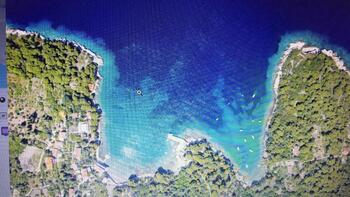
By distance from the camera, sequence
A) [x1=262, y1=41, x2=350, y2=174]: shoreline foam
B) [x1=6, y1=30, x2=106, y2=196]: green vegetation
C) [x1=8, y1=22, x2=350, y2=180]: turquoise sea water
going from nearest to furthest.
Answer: [x1=6, y1=30, x2=106, y2=196]: green vegetation
[x1=8, y1=22, x2=350, y2=180]: turquoise sea water
[x1=262, y1=41, x2=350, y2=174]: shoreline foam

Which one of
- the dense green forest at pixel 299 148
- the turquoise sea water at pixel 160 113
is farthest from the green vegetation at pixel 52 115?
the dense green forest at pixel 299 148

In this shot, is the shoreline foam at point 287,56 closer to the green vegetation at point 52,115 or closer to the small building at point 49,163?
the green vegetation at point 52,115

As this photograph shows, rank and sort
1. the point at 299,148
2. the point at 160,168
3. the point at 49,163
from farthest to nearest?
the point at 299,148 → the point at 160,168 → the point at 49,163

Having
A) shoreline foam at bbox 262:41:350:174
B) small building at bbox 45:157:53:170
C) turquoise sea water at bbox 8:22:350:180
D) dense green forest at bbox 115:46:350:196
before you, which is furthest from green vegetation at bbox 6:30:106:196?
shoreline foam at bbox 262:41:350:174

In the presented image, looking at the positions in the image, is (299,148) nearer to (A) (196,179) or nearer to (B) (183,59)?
(A) (196,179)

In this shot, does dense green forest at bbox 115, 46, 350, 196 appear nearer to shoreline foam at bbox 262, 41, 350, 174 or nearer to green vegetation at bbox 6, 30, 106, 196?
shoreline foam at bbox 262, 41, 350, 174

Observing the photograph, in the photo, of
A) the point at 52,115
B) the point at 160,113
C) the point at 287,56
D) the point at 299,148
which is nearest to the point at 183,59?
the point at 160,113

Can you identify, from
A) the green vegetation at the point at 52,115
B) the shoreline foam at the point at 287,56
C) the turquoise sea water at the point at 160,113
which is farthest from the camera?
the shoreline foam at the point at 287,56
